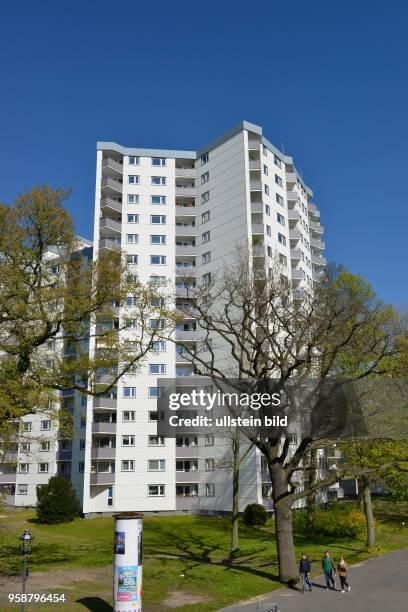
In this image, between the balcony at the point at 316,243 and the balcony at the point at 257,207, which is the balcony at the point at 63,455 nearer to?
the balcony at the point at 257,207

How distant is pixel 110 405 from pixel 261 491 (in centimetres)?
1524

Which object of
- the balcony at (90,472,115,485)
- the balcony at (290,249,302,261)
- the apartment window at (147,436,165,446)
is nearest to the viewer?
the balcony at (90,472,115,485)

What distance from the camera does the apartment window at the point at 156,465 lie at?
44688 mm

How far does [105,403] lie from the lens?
4525 centimetres

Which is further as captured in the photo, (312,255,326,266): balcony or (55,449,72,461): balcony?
(312,255,326,266): balcony

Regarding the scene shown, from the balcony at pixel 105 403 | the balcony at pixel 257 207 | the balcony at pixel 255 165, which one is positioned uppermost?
the balcony at pixel 255 165

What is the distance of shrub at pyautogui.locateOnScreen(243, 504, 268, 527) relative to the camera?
120 ft

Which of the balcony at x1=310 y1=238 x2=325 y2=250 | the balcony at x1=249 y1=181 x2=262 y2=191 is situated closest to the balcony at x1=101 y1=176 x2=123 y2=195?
the balcony at x1=249 y1=181 x2=262 y2=191

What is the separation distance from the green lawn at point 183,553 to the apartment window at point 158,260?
2413cm

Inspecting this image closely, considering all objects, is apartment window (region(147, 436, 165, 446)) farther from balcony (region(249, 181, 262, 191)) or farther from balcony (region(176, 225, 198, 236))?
balcony (region(249, 181, 262, 191))

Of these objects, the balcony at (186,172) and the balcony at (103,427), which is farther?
the balcony at (186,172)

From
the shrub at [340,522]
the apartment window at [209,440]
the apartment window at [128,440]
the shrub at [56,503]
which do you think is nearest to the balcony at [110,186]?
the apartment window at [128,440]

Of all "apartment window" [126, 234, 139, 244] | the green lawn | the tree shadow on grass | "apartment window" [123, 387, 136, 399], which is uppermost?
"apartment window" [126, 234, 139, 244]

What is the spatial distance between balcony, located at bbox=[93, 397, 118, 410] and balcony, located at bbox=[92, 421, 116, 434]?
142 centimetres
